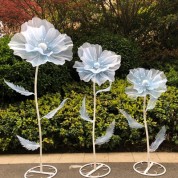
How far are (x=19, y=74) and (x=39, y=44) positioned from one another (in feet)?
5.30

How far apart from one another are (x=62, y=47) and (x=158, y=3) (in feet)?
13.9

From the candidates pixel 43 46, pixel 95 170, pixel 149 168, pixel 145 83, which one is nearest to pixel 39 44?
pixel 43 46

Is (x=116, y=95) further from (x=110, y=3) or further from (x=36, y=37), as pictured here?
(x=110, y=3)

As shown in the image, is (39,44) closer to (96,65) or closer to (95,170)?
(96,65)

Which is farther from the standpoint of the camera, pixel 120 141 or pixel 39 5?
pixel 39 5

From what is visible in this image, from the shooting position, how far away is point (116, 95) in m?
5.23

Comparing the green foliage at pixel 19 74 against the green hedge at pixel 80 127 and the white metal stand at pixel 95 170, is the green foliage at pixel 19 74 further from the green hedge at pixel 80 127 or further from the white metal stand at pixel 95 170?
the white metal stand at pixel 95 170

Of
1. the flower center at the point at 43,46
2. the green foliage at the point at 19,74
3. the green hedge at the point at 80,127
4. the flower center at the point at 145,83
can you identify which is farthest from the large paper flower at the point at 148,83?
the green foliage at the point at 19,74

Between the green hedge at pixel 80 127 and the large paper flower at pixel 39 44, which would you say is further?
the green hedge at pixel 80 127

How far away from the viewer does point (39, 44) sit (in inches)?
135

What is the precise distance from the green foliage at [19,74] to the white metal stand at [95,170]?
1.66 m

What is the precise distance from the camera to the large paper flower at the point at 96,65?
3.62 metres

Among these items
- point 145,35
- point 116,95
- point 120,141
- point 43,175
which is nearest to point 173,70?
point 145,35

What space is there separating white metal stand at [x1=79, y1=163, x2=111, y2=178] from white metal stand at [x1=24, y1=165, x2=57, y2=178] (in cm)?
32
